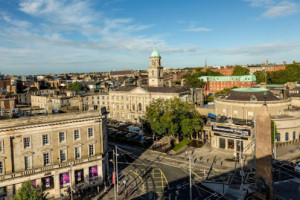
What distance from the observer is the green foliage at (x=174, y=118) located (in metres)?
52.9

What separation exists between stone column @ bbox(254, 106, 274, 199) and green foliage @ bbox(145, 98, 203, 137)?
30.3m

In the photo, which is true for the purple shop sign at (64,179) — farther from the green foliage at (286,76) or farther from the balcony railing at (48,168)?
the green foliage at (286,76)

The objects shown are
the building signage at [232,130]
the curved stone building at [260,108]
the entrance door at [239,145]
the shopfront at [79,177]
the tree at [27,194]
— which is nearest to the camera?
the tree at [27,194]

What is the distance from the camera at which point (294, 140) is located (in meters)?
54.1

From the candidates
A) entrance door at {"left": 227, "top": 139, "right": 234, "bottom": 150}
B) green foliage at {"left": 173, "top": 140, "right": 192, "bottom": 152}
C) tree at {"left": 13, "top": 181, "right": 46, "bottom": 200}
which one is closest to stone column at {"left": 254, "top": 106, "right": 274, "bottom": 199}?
tree at {"left": 13, "top": 181, "right": 46, "bottom": 200}

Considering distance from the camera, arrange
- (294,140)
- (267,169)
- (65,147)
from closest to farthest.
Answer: (267,169) < (65,147) < (294,140)

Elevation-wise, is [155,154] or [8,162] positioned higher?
[8,162]

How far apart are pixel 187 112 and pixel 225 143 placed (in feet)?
37.5

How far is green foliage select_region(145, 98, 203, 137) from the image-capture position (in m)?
52.9

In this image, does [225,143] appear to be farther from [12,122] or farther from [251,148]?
[12,122]

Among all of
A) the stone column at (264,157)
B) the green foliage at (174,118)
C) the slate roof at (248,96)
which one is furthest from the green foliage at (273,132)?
the stone column at (264,157)

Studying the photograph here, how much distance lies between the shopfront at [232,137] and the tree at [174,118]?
4.28m

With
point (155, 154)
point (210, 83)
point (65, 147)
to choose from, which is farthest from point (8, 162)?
point (210, 83)

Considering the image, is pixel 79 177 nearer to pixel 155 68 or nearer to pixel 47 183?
pixel 47 183
